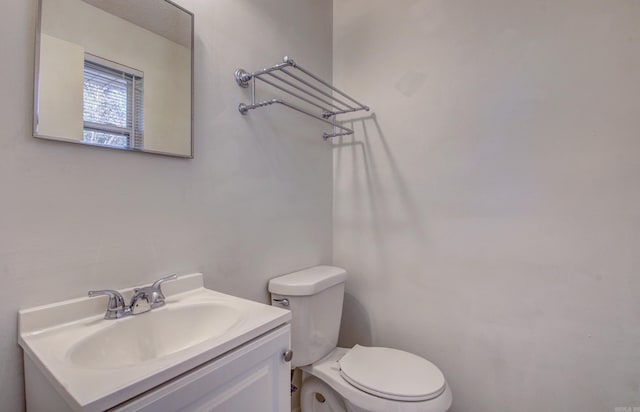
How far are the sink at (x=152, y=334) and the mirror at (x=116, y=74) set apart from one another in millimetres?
513

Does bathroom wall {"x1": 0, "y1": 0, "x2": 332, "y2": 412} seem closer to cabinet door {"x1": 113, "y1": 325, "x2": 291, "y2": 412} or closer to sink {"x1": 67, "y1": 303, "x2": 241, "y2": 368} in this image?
sink {"x1": 67, "y1": 303, "x2": 241, "y2": 368}

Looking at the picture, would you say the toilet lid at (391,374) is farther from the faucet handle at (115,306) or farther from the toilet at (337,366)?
the faucet handle at (115,306)

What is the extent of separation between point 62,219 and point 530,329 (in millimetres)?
1750

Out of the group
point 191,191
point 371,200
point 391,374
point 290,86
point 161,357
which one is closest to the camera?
point 161,357

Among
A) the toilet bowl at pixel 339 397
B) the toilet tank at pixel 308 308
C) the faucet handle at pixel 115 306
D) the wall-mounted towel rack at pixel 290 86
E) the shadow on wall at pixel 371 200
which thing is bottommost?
the toilet bowl at pixel 339 397

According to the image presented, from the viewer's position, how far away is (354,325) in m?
1.70

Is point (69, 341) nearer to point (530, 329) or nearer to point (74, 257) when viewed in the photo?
point (74, 257)

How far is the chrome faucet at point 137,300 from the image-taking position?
0.77 m

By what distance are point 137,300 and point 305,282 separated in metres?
0.66

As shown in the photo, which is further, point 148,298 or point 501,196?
point 501,196

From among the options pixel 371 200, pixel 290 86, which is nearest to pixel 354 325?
pixel 371 200

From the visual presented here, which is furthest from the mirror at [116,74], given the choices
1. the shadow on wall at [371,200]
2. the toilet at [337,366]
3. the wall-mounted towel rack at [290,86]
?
the shadow on wall at [371,200]

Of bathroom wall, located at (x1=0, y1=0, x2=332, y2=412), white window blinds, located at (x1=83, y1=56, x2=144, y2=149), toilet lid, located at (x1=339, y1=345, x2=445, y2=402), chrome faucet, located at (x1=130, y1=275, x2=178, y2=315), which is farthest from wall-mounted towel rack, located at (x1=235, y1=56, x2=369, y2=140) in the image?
toilet lid, located at (x1=339, y1=345, x2=445, y2=402)

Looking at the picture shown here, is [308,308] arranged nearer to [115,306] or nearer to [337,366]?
[337,366]
